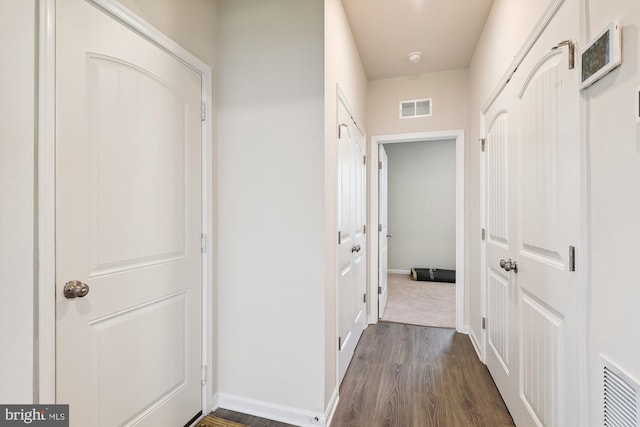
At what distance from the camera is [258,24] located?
1769 mm

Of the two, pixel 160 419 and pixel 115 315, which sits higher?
pixel 115 315

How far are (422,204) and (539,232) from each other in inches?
183

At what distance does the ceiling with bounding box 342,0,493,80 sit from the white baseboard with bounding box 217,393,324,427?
9.12 ft

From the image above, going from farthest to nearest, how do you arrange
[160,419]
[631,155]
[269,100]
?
[269,100], [160,419], [631,155]

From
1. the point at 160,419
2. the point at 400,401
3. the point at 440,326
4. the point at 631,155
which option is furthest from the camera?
the point at 440,326

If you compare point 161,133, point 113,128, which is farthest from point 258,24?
point 113,128

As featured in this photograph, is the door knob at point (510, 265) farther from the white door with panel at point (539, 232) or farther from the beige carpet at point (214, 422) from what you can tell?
the beige carpet at point (214, 422)

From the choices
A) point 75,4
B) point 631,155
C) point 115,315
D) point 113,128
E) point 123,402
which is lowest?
point 123,402

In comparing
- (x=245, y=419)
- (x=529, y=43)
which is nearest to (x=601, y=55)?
(x=529, y=43)

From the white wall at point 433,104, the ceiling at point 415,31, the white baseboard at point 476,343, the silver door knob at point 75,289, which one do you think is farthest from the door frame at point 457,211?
the silver door knob at point 75,289

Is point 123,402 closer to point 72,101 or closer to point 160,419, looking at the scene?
point 160,419

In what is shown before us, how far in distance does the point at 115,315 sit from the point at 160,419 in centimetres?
65

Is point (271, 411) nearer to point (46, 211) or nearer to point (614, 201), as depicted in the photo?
point (46, 211)

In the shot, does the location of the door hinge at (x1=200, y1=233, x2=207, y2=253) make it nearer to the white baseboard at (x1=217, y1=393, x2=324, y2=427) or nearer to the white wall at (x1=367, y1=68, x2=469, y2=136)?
the white baseboard at (x1=217, y1=393, x2=324, y2=427)
